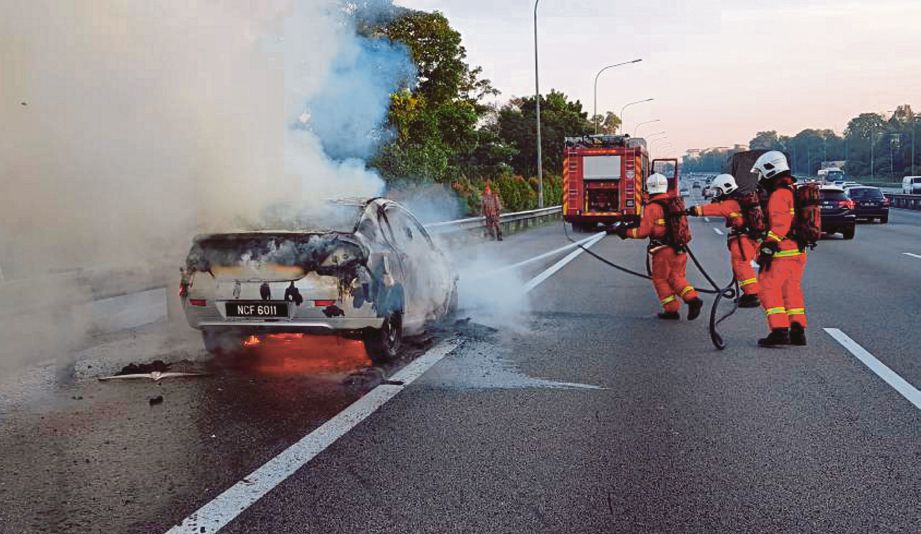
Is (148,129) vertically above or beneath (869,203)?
above

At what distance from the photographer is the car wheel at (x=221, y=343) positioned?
7.06 m

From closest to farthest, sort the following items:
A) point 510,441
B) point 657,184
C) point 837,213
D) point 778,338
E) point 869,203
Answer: point 510,441 < point 778,338 < point 657,184 < point 837,213 < point 869,203

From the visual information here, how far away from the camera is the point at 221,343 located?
7.39 metres

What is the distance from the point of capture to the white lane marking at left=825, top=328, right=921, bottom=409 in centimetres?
575

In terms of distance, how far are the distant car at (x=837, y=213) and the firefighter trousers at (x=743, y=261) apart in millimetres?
15404

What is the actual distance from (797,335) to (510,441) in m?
4.04

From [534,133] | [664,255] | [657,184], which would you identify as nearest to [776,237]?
[664,255]

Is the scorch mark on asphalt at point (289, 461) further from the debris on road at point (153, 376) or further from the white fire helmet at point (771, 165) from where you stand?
the white fire helmet at point (771, 165)

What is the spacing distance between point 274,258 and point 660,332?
424cm

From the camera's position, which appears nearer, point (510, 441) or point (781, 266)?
point (510, 441)

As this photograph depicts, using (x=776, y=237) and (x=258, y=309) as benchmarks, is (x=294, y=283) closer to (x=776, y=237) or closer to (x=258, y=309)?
(x=258, y=309)

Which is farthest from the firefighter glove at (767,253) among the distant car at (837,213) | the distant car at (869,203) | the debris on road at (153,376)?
the distant car at (869,203)

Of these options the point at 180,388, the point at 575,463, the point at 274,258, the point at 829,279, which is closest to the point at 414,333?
the point at 274,258

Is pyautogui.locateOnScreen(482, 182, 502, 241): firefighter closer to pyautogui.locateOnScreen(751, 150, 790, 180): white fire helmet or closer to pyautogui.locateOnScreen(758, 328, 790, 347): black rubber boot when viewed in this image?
pyautogui.locateOnScreen(751, 150, 790, 180): white fire helmet
